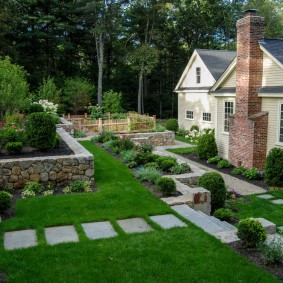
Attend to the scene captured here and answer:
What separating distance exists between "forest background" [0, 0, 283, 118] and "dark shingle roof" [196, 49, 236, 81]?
9967mm

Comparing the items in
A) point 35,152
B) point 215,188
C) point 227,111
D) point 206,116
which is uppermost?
point 227,111

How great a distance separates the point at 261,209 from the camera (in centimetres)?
851

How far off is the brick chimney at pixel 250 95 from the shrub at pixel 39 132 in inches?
286

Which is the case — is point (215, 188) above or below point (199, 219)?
above

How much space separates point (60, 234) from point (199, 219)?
2571mm

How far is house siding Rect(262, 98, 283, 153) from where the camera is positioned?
11.8 metres

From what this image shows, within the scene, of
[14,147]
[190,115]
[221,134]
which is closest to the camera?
[14,147]

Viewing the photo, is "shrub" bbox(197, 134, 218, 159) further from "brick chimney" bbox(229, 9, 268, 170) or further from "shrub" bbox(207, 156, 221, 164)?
"brick chimney" bbox(229, 9, 268, 170)

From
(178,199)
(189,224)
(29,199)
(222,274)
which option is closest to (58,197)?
(29,199)

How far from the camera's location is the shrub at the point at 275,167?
1056 cm

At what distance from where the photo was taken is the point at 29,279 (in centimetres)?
406

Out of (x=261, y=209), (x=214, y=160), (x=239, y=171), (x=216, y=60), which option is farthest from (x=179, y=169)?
(x=216, y=60)

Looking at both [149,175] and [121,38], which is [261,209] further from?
[121,38]

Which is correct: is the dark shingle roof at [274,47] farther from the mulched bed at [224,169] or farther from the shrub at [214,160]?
the shrub at [214,160]
